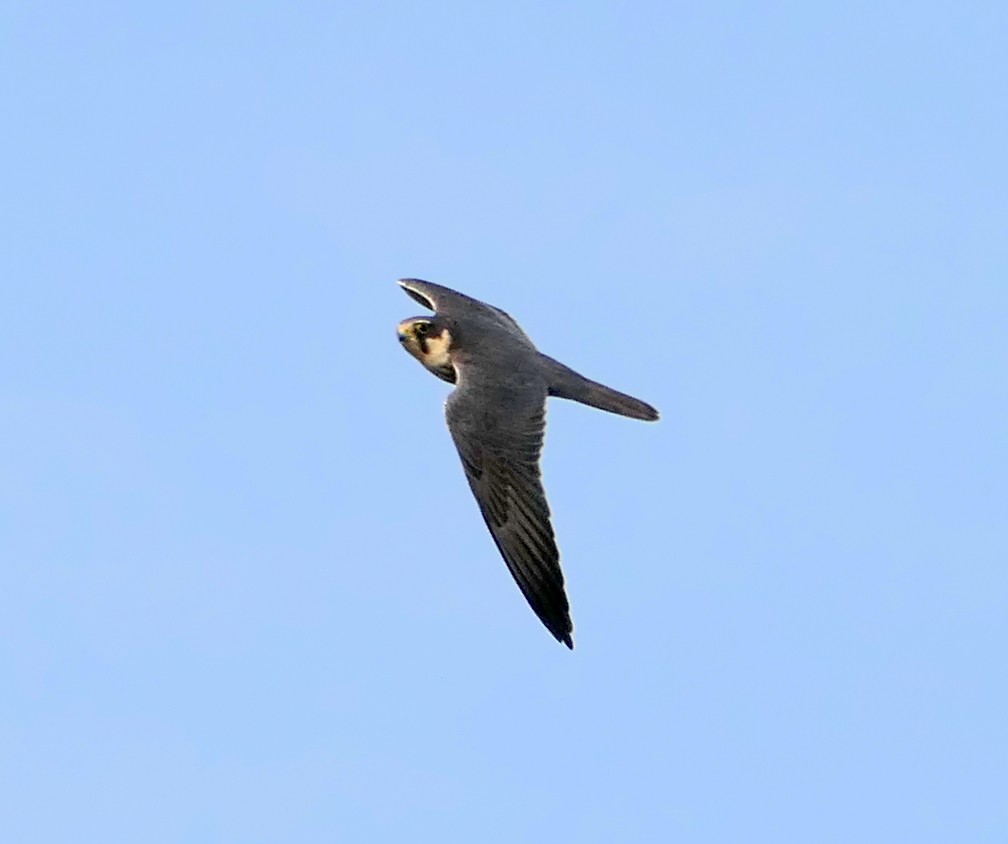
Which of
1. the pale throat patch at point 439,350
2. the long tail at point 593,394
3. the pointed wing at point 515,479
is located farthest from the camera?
the pale throat patch at point 439,350

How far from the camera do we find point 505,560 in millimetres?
15320

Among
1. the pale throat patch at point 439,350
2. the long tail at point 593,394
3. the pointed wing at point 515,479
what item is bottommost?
the pointed wing at point 515,479

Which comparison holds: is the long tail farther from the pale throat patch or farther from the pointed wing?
the pale throat patch

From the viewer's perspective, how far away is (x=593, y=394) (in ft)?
56.0

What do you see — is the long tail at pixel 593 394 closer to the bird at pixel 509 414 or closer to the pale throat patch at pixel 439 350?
the bird at pixel 509 414

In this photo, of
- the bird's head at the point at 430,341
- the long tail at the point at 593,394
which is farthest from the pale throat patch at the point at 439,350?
the long tail at the point at 593,394

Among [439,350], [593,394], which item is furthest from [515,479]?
[439,350]

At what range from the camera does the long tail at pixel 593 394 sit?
55.7 feet

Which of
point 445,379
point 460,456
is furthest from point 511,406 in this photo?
point 445,379

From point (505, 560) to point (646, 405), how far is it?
2.43 meters

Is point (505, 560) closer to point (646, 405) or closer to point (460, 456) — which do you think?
A: point (460, 456)

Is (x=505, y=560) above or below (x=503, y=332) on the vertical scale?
below

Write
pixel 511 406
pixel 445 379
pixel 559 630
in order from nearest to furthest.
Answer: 1. pixel 559 630
2. pixel 511 406
3. pixel 445 379

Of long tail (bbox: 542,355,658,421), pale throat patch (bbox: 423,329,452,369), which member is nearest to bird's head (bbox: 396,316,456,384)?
pale throat patch (bbox: 423,329,452,369)
